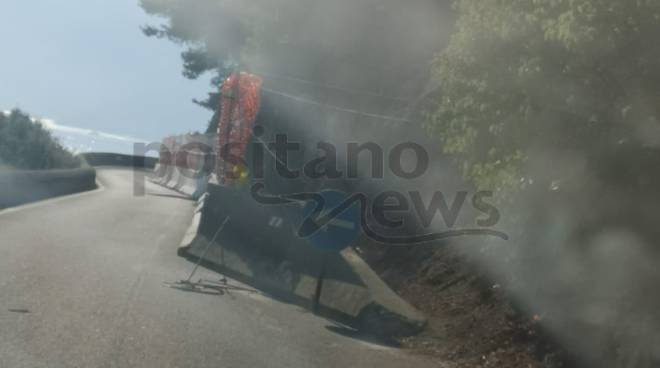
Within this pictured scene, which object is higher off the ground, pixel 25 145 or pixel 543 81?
pixel 543 81

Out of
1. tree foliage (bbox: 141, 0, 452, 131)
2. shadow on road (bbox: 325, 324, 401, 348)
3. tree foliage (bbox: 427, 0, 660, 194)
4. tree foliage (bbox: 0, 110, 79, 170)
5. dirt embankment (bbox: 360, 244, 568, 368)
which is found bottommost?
shadow on road (bbox: 325, 324, 401, 348)

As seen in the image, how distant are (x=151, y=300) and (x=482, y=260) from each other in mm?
4810

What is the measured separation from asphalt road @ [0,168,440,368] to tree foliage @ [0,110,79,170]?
22492mm

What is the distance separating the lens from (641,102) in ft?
25.8

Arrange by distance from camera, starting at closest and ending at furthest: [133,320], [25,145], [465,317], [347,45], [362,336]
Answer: [133,320]
[362,336]
[465,317]
[347,45]
[25,145]

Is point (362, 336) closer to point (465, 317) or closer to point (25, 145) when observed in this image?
point (465, 317)

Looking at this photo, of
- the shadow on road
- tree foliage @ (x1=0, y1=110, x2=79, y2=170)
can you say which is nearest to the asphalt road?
the shadow on road

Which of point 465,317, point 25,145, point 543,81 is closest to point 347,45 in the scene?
point 25,145

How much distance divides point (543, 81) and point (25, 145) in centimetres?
3322

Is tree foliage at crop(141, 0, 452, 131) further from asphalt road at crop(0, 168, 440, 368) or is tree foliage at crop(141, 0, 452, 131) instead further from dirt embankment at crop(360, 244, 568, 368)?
asphalt road at crop(0, 168, 440, 368)

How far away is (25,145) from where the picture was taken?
3778 cm

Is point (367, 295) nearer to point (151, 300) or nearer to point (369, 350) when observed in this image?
point (369, 350)

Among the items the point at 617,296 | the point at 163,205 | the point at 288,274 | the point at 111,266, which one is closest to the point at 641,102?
the point at 617,296

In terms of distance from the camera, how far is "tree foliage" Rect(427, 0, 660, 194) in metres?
7.79
